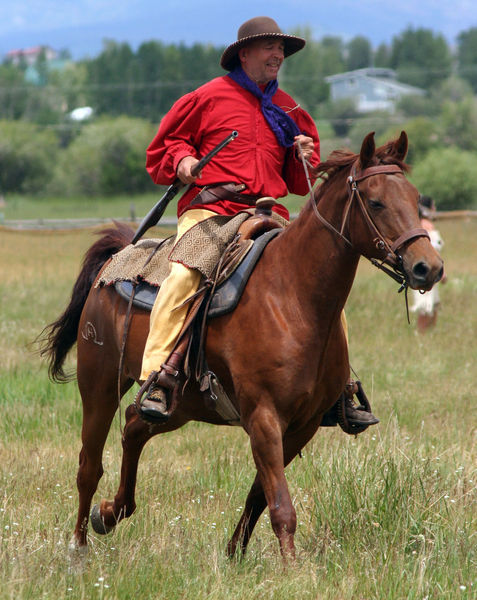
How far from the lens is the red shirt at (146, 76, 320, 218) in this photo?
5.71 meters

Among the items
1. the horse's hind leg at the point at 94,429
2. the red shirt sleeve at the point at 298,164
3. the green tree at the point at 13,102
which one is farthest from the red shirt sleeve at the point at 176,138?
the green tree at the point at 13,102

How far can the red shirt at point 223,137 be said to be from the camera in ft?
18.7

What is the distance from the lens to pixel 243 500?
6.53 meters

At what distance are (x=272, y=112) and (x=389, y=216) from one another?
142 cm

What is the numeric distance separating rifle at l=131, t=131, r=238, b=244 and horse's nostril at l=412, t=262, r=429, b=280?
53.8 inches

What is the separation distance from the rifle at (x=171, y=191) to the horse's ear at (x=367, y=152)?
0.77 metres

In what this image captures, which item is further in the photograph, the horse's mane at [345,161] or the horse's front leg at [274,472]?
the horse's mane at [345,161]

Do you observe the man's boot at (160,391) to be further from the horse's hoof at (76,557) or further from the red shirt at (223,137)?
the red shirt at (223,137)

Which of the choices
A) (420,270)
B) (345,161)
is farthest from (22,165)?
(420,270)

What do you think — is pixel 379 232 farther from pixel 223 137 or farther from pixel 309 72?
pixel 309 72

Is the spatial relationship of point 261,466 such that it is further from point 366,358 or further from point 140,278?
point 366,358

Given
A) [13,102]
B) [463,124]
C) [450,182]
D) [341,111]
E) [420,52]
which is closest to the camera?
[450,182]

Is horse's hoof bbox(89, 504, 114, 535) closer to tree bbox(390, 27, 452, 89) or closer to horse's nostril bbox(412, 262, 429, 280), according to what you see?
horse's nostril bbox(412, 262, 429, 280)

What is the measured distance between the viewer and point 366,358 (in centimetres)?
1165
